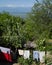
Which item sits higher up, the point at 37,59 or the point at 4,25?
the point at 4,25

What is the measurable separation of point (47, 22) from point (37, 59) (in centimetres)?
312

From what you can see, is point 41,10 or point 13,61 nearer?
point 13,61

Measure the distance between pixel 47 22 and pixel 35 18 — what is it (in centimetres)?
125

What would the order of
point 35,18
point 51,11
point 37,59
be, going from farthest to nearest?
point 35,18
point 51,11
point 37,59

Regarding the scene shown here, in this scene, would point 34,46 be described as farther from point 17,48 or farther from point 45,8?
point 45,8

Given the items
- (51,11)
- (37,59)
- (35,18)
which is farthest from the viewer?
(35,18)

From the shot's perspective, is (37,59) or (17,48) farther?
(17,48)

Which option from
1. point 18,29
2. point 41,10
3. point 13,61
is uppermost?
point 41,10

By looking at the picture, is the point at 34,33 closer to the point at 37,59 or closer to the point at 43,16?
the point at 43,16

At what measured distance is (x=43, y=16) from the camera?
20.0m

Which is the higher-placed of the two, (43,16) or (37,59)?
(43,16)

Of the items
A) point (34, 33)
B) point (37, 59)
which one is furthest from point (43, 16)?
point (37, 59)

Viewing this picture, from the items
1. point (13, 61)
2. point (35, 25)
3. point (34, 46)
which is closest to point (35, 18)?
point (35, 25)

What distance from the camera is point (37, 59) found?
17.6 m
